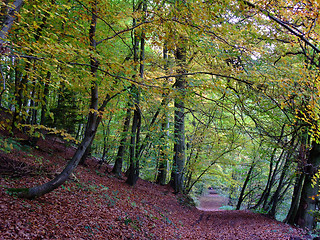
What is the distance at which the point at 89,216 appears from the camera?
477 cm

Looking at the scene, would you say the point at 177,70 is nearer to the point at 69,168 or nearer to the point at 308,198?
the point at 69,168

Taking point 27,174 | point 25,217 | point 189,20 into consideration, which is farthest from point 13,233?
point 189,20

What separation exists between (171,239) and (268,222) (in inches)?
203

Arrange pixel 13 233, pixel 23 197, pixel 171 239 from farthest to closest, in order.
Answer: pixel 171 239 → pixel 23 197 → pixel 13 233

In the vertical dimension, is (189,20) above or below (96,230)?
above

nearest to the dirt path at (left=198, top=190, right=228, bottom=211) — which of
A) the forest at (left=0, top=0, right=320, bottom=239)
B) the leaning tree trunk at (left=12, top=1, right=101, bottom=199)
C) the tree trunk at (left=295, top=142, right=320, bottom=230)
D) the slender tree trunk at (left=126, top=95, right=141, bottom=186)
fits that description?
the tree trunk at (left=295, top=142, right=320, bottom=230)

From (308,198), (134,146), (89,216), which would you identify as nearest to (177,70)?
(134,146)

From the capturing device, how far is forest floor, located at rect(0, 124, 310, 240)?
3666 millimetres

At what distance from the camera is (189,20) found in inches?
149

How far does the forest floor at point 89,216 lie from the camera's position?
367 cm

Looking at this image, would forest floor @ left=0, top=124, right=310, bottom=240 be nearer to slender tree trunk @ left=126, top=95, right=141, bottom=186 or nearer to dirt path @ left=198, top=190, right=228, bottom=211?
slender tree trunk @ left=126, top=95, right=141, bottom=186

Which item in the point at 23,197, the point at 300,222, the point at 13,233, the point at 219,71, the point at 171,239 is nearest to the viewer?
the point at 13,233

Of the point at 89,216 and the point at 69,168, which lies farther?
the point at 89,216

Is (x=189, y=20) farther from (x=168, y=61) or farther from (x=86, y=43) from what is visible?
(x=168, y=61)
